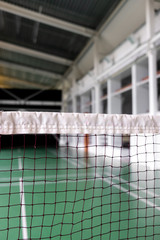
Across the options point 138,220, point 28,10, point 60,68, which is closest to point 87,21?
point 28,10

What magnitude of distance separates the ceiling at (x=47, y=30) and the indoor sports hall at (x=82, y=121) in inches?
2.3

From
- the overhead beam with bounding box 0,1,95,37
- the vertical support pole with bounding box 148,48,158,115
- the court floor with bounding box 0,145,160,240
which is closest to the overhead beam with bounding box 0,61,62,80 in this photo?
the overhead beam with bounding box 0,1,95,37

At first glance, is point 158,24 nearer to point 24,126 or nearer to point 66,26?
point 66,26

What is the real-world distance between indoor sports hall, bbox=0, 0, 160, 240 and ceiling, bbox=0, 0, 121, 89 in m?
0.06

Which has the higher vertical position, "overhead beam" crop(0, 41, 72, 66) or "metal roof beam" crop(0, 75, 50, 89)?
"overhead beam" crop(0, 41, 72, 66)

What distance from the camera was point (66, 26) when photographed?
1255 cm

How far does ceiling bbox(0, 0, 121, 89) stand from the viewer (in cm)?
1136

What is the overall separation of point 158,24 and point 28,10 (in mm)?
6731

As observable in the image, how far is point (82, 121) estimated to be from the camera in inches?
113

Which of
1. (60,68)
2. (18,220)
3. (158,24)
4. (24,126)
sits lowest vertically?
(18,220)

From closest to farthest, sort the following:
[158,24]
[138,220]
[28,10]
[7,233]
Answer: [7,233] < [138,220] < [158,24] < [28,10]

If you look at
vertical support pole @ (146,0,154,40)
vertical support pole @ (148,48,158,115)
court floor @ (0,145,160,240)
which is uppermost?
vertical support pole @ (146,0,154,40)

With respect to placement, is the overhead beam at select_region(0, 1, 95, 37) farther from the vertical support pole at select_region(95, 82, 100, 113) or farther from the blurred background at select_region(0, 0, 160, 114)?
the vertical support pole at select_region(95, 82, 100, 113)

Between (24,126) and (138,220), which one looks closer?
(24,126)
